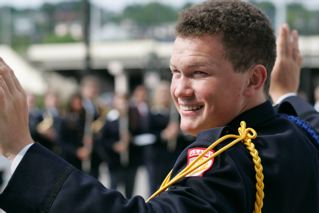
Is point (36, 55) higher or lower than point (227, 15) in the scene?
lower

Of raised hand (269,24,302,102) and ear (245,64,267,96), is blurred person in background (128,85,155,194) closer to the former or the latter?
raised hand (269,24,302,102)

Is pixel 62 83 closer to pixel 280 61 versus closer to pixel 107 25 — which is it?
pixel 107 25

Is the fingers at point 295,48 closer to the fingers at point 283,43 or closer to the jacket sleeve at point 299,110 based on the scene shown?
the fingers at point 283,43

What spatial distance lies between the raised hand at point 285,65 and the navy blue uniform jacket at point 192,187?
813 mm

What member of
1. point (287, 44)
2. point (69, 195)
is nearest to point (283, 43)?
point (287, 44)

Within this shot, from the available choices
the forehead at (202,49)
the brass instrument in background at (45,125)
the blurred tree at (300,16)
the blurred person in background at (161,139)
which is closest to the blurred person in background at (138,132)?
the blurred person in background at (161,139)

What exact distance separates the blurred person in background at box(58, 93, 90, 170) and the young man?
8997 mm

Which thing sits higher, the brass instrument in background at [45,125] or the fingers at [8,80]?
the fingers at [8,80]

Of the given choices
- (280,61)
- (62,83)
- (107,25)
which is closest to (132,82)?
(62,83)

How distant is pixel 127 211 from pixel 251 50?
27.8 inches

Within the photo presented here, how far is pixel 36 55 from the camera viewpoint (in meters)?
38.0

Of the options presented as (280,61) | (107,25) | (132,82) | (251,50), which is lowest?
(132,82)

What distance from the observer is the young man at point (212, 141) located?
6.26 feet

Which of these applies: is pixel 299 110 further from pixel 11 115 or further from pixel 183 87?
pixel 11 115
